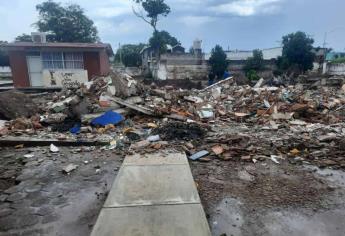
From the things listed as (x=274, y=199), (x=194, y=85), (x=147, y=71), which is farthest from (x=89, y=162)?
(x=147, y=71)

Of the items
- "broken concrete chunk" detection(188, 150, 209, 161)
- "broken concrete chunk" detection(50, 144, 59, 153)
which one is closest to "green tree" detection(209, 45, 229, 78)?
"broken concrete chunk" detection(188, 150, 209, 161)

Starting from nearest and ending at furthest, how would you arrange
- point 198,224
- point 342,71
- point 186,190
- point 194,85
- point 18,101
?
point 198,224 → point 186,190 → point 18,101 → point 194,85 → point 342,71

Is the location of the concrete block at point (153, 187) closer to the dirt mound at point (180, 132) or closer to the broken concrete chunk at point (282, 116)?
the dirt mound at point (180, 132)

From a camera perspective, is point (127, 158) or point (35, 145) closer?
point (127, 158)

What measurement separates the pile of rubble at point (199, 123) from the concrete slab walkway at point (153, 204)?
977 millimetres

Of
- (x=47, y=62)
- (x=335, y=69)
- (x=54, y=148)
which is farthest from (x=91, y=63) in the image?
(x=335, y=69)

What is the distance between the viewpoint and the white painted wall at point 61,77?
15.3 m

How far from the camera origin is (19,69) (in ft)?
49.9

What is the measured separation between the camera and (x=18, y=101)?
26.2 feet

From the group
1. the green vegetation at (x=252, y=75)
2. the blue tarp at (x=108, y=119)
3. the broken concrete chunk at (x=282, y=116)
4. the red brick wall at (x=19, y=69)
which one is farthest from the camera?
the green vegetation at (x=252, y=75)

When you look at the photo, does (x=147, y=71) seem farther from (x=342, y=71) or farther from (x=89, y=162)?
(x=89, y=162)

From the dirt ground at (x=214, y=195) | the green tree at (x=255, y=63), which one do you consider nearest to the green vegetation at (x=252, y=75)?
the green tree at (x=255, y=63)

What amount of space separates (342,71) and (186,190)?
76.9ft

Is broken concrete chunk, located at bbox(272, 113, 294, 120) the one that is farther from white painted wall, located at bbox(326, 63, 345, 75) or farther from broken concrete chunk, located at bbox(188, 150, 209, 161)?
white painted wall, located at bbox(326, 63, 345, 75)
